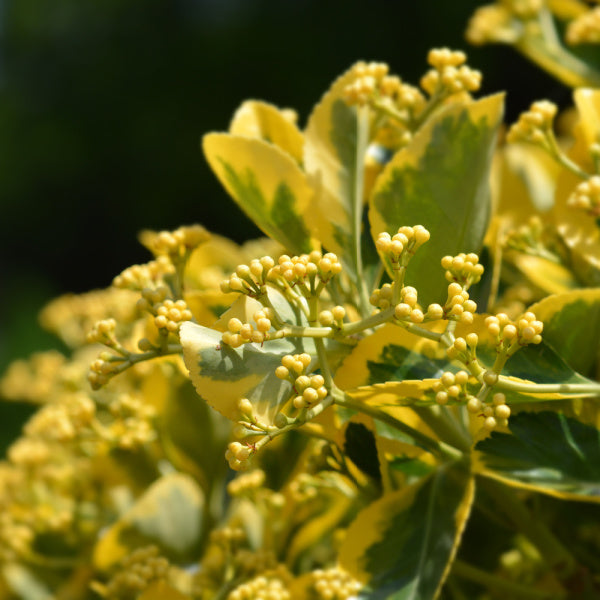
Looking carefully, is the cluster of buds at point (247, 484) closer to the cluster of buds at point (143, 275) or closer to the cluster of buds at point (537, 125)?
the cluster of buds at point (143, 275)

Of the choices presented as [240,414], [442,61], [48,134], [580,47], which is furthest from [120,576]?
[48,134]

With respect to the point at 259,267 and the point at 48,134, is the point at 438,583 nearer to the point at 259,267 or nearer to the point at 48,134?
the point at 259,267

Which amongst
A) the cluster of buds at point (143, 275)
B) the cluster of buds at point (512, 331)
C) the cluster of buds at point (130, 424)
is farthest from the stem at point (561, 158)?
the cluster of buds at point (130, 424)

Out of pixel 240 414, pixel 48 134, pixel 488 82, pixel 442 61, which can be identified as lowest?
pixel 488 82

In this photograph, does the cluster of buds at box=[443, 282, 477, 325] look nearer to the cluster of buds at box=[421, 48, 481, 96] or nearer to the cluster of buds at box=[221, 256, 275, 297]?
the cluster of buds at box=[221, 256, 275, 297]

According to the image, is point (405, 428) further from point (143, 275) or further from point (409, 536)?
point (143, 275)
